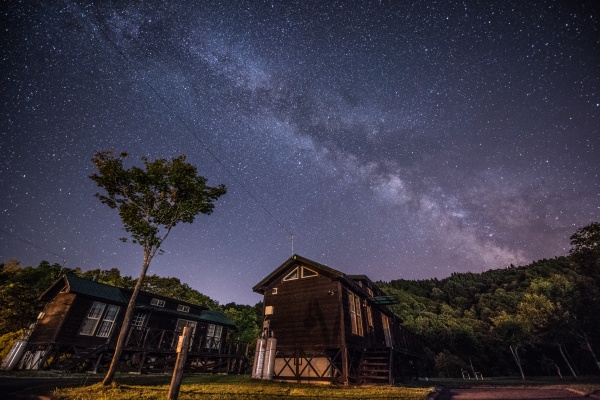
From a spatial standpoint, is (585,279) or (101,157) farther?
(585,279)

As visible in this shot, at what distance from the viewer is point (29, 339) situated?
74.9 feet

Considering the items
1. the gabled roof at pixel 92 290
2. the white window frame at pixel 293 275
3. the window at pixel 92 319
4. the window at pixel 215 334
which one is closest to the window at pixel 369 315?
the white window frame at pixel 293 275

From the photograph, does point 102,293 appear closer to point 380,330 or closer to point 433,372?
point 380,330

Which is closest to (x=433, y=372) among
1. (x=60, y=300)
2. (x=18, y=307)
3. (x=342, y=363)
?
(x=342, y=363)

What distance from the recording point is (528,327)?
40.6 meters

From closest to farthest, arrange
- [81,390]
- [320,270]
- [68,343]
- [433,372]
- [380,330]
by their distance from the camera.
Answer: [81,390] < [320,270] < [68,343] < [380,330] < [433,372]

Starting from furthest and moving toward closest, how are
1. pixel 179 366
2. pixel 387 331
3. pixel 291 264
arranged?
pixel 387 331 < pixel 291 264 < pixel 179 366

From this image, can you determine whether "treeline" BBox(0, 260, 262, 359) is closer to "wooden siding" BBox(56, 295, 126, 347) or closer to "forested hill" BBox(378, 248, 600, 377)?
"wooden siding" BBox(56, 295, 126, 347)

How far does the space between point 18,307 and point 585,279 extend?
196 feet

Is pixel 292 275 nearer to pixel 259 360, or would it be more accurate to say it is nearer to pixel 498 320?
pixel 259 360

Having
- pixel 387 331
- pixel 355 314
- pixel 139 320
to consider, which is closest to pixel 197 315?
pixel 139 320

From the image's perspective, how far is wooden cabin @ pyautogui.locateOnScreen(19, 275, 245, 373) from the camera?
20484 millimetres

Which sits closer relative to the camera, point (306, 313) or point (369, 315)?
point (306, 313)

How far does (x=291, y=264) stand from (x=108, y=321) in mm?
17327
